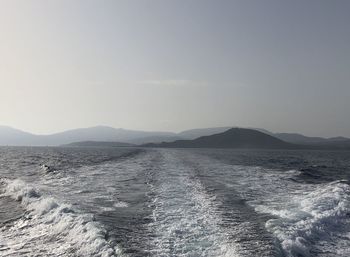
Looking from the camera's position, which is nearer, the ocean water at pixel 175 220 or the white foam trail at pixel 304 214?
the ocean water at pixel 175 220

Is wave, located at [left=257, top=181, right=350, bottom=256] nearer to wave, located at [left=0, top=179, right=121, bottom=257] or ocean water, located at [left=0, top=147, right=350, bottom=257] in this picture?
ocean water, located at [left=0, top=147, right=350, bottom=257]

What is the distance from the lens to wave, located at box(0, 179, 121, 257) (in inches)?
528

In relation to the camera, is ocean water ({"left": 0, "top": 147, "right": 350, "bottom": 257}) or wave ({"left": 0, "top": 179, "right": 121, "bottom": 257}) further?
ocean water ({"left": 0, "top": 147, "right": 350, "bottom": 257})

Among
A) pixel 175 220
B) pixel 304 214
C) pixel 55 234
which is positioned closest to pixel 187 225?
A: pixel 175 220

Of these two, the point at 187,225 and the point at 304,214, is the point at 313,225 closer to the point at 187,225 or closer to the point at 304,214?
the point at 304,214

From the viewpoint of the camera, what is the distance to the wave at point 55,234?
44.0 ft

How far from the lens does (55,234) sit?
15.8 metres

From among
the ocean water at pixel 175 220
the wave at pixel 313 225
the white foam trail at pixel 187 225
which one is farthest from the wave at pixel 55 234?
the wave at pixel 313 225

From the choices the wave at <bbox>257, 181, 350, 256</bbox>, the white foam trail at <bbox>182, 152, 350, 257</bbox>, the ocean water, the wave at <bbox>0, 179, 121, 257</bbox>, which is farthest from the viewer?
the white foam trail at <bbox>182, 152, 350, 257</bbox>

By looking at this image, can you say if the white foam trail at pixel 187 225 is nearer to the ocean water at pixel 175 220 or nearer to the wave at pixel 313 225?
the ocean water at pixel 175 220

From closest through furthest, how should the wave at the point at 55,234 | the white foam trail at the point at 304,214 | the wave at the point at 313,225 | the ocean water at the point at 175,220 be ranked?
the wave at the point at 55,234
the ocean water at the point at 175,220
the wave at the point at 313,225
the white foam trail at the point at 304,214

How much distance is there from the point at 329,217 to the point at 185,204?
8.03 metres

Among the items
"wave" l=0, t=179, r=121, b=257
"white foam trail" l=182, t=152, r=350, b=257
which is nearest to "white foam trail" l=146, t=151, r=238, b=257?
"wave" l=0, t=179, r=121, b=257

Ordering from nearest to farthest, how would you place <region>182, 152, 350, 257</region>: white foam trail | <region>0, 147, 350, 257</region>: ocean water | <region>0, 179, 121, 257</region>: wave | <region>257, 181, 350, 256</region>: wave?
<region>0, 179, 121, 257</region>: wave < <region>0, 147, 350, 257</region>: ocean water < <region>257, 181, 350, 256</region>: wave < <region>182, 152, 350, 257</region>: white foam trail
